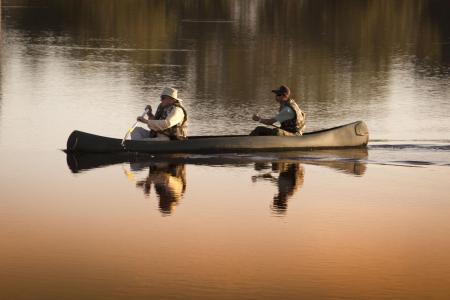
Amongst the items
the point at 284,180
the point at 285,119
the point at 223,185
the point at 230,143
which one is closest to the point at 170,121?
the point at 230,143

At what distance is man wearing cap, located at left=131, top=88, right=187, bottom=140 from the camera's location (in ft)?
79.8

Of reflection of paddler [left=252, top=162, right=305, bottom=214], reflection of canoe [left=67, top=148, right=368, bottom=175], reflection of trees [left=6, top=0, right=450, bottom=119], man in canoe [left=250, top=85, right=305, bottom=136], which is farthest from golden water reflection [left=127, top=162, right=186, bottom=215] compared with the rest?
reflection of trees [left=6, top=0, right=450, bottom=119]

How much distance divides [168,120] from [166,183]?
235cm

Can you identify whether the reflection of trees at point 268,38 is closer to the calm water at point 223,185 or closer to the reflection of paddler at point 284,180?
the calm water at point 223,185

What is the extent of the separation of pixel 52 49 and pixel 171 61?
4906 mm

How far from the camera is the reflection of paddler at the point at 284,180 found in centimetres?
2067

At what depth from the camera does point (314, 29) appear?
184ft

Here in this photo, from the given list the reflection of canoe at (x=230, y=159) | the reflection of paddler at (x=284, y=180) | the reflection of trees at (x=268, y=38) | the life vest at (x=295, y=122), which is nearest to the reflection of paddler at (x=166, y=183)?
the reflection of canoe at (x=230, y=159)

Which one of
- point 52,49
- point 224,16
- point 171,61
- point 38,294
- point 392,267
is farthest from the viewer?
point 224,16

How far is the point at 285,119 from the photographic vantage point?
2530 cm

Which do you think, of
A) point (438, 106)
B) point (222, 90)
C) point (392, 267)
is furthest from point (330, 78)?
point (392, 267)

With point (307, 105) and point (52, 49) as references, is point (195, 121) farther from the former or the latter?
point (52, 49)

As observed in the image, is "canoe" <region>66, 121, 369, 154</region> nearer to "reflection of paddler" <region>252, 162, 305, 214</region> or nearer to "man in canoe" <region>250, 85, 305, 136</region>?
"man in canoe" <region>250, 85, 305, 136</region>

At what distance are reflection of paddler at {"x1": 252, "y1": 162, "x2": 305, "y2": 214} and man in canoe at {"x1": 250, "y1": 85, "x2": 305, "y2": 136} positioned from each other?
44.3 inches
